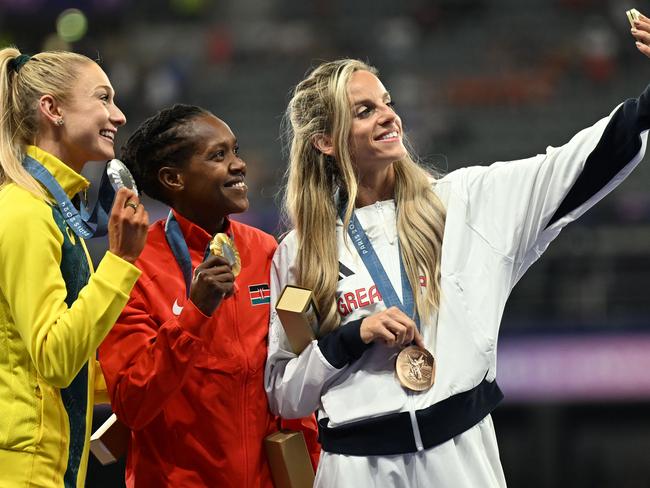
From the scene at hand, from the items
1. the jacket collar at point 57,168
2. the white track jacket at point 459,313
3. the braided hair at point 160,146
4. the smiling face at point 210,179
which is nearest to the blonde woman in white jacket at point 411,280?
the white track jacket at point 459,313

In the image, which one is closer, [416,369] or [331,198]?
[416,369]

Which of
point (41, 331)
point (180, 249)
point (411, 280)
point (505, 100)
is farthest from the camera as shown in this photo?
point (505, 100)

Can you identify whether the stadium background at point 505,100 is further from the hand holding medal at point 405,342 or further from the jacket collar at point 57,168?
the jacket collar at point 57,168

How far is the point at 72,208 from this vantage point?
2889 millimetres

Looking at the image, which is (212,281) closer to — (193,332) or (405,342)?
(193,332)

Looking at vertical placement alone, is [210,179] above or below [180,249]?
above

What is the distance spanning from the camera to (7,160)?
2865 millimetres

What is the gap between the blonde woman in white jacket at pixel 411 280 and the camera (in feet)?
9.95

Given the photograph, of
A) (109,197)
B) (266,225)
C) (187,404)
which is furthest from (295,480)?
(266,225)

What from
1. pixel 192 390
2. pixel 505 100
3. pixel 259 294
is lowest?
pixel 505 100

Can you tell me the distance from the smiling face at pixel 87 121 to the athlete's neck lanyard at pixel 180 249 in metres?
0.35

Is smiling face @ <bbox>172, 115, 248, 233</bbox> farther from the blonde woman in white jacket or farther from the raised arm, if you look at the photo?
the raised arm

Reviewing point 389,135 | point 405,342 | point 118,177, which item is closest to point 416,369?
point 405,342

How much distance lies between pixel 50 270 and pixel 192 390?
665mm
